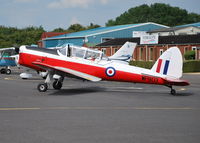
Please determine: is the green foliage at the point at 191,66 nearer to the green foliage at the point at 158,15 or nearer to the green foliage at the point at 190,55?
Result: the green foliage at the point at 190,55

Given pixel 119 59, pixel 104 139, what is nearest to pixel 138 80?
pixel 104 139

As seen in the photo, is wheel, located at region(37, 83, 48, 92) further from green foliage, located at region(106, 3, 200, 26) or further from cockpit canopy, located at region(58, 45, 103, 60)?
green foliage, located at region(106, 3, 200, 26)

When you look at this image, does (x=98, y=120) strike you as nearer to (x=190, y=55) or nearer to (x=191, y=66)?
(x=191, y=66)

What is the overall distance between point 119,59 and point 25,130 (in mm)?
21336

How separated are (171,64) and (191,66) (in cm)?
2367

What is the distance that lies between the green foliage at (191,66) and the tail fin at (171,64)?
22.9 meters

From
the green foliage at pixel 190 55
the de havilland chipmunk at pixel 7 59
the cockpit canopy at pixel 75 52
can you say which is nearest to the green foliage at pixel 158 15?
the green foliage at pixel 190 55

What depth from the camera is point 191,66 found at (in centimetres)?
3691

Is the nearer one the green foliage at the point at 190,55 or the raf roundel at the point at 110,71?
the raf roundel at the point at 110,71

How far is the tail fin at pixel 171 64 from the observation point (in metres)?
14.2

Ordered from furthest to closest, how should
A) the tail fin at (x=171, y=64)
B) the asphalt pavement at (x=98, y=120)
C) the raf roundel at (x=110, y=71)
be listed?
the raf roundel at (x=110, y=71) < the tail fin at (x=171, y=64) < the asphalt pavement at (x=98, y=120)

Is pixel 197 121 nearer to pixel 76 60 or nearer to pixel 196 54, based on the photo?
pixel 76 60

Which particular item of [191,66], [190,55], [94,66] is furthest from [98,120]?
[190,55]

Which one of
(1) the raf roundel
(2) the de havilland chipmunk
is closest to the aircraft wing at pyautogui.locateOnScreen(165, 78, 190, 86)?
(1) the raf roundel
